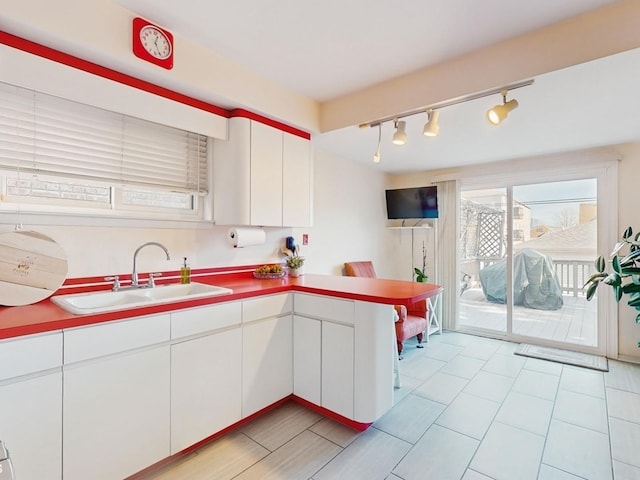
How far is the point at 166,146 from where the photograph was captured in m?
2.25

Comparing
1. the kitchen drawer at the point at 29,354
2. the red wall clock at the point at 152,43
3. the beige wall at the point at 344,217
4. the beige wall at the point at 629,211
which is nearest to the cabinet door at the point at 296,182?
the beige wall at the point at 344,217

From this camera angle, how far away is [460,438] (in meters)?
2.00

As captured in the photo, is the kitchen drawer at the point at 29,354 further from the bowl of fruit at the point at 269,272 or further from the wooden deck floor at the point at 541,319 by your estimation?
the wooden deck floor at the point at 541,319

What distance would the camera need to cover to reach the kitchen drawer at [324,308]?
2055mm

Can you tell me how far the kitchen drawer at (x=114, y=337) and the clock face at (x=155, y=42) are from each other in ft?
4.98

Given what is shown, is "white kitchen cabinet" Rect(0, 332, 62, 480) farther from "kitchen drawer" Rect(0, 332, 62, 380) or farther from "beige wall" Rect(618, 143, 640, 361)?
"beige wall" Rect(618, 143, 640, 361)

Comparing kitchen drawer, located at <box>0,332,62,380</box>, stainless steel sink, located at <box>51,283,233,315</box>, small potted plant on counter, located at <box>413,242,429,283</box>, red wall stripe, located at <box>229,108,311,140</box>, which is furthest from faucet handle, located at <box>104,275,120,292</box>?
small potted plant on counter, located at <box>413,242,429,283</box>

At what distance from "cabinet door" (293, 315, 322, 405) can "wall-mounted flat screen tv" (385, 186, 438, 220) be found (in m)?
2.75

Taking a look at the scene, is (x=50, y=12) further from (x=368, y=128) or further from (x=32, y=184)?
(x=368, y=128)

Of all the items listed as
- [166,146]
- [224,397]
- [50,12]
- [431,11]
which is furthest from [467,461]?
[50,12]

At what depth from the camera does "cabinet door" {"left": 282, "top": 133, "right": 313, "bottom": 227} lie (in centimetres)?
272

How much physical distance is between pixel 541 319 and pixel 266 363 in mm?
3571

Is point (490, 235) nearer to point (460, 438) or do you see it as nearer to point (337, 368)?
point (460, 438)

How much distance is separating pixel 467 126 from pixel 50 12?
290cm
